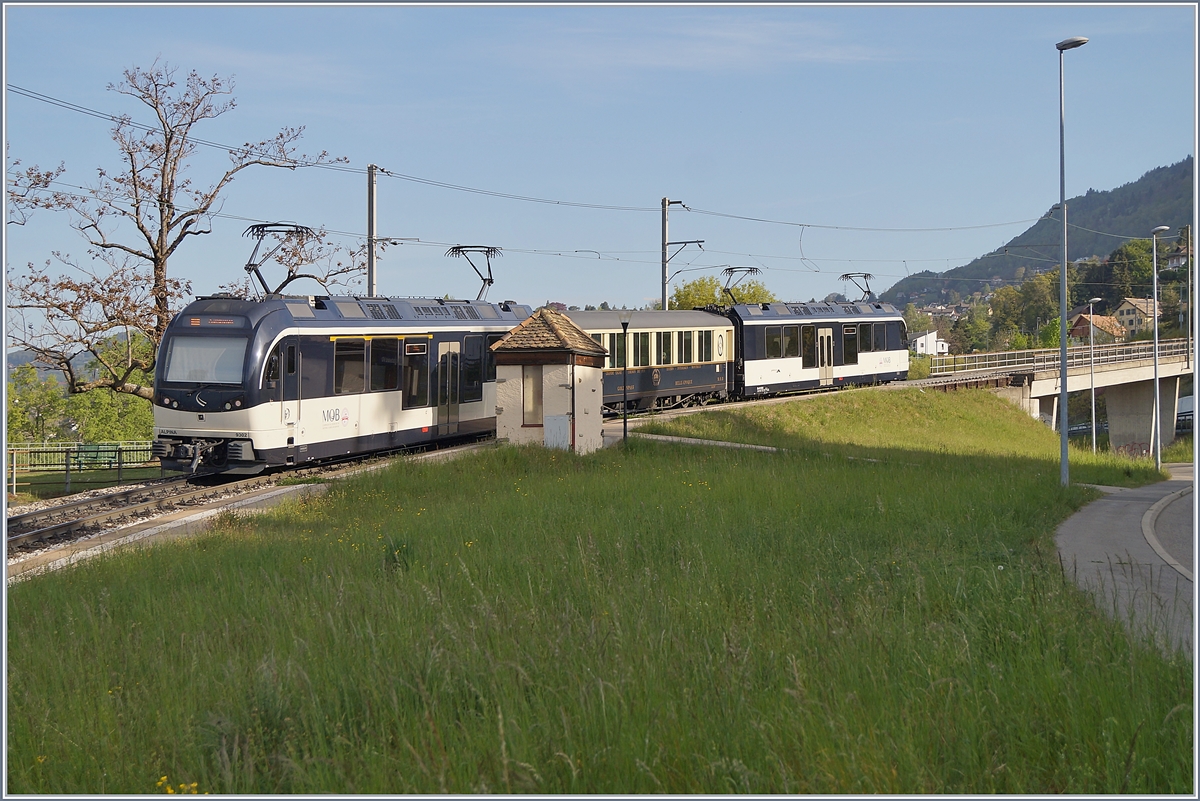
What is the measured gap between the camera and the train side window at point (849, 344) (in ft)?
140

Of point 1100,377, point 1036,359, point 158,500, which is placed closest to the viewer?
point 158,500

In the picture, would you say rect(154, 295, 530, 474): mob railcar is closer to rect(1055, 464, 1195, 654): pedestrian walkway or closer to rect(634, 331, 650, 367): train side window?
rect(634, 331, 650, 367): train side window

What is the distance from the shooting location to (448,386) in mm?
24094

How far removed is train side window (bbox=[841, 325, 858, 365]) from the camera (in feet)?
140

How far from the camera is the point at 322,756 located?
4957 millimetres

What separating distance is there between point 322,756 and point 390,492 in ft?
40.5

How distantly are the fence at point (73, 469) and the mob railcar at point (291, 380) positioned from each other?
6230 millimetres

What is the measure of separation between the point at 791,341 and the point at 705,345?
219 inches

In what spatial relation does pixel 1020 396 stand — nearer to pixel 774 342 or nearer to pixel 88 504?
pixel 774 342

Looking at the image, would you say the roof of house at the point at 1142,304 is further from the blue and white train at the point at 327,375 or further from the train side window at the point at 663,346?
the blue and white train at the point at 327,375

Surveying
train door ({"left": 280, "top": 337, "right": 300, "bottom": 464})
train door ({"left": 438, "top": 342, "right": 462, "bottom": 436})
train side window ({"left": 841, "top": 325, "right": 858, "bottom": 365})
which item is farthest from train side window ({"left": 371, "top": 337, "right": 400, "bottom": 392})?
train side window ({"left": 841, "top": 325, "right": 858, "bottom": 365})

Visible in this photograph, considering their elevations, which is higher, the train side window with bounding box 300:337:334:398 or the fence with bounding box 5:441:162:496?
the train side window with bounding box 300:337:334:398

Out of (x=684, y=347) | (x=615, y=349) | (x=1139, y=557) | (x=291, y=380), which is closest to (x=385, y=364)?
(x=291, y=380)

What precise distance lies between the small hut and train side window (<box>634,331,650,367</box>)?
860 cm
